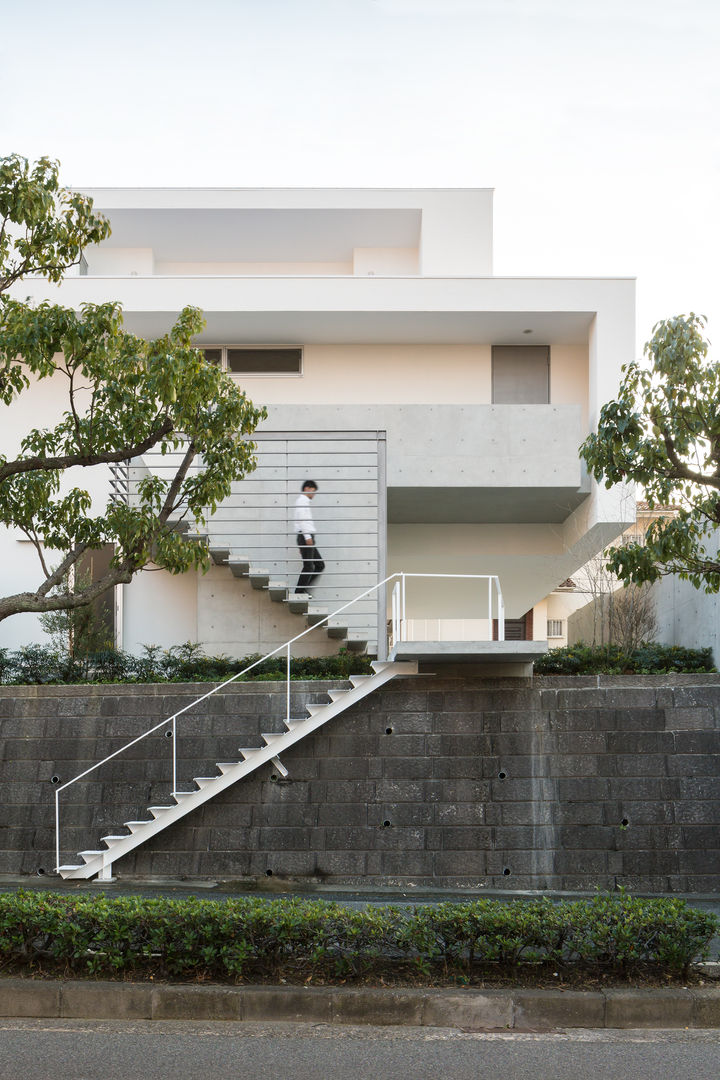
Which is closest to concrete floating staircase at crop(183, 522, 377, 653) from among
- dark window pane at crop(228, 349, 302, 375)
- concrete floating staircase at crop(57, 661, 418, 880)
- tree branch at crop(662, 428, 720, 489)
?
concrete floating staircase at crop(57, 661, 418, 880)

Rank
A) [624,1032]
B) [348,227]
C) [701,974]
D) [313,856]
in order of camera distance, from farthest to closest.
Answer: [348,227], [313,856], [701,974], [624,1032]

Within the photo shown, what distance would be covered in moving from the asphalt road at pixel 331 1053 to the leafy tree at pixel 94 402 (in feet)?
11.5

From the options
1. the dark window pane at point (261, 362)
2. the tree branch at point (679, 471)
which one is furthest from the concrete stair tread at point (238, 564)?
the tree branch at point (679, 471)

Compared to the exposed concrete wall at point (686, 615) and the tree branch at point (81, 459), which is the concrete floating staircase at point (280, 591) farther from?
the tree branch at point (81, 459)

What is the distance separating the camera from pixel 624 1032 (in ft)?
22.6

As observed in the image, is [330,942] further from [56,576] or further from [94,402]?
[94,402]

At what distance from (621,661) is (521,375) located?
696cm

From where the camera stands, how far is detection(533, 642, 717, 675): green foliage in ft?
49.1

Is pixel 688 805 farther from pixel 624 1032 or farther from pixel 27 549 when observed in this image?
pixel 27 549

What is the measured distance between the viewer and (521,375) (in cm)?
2036

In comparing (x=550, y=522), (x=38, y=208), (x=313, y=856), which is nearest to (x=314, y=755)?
(x=313, y=856)

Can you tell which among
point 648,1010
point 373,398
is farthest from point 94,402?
point 373,398

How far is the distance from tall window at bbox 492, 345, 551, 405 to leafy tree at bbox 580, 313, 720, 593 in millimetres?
10676

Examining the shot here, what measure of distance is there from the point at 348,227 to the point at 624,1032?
17.7 m
